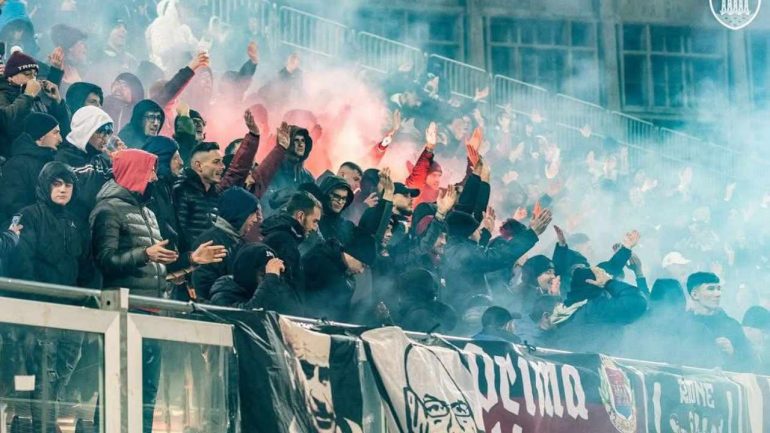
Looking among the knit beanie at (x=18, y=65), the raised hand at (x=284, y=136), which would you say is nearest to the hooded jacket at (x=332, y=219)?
the raised hand at (x=284, y=136)

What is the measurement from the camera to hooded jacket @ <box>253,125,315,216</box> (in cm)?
924

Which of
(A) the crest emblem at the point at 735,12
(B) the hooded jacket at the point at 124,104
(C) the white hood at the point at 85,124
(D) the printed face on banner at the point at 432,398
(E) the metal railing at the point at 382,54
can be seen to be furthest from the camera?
(A) the crest emblem at the point at 735,12

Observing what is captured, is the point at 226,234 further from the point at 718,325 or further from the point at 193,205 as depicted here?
the point at 718,325

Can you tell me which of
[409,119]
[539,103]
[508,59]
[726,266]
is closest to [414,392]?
[409,119]

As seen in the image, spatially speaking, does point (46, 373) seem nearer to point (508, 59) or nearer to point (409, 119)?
point (409, 119)

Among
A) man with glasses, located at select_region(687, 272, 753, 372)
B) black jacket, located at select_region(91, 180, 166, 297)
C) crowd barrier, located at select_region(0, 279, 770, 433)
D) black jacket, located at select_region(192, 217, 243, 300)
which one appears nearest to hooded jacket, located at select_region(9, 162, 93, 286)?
black jacket, located at select_region(91, 180, 166, 297)

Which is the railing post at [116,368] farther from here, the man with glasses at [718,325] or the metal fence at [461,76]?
the metal fence at [461,76]

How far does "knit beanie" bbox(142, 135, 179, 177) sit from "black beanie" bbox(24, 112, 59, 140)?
0.86 metres

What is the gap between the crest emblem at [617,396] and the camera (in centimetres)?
825

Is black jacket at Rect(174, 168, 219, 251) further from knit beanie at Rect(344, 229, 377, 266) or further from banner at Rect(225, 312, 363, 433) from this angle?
banner at Rect(225, 312, 363, 433)

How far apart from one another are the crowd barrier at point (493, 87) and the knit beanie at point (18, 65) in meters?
5.60

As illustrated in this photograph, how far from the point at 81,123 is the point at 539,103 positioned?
12737 mm

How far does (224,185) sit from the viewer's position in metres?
8.49

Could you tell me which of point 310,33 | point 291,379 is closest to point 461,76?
point 310,33
